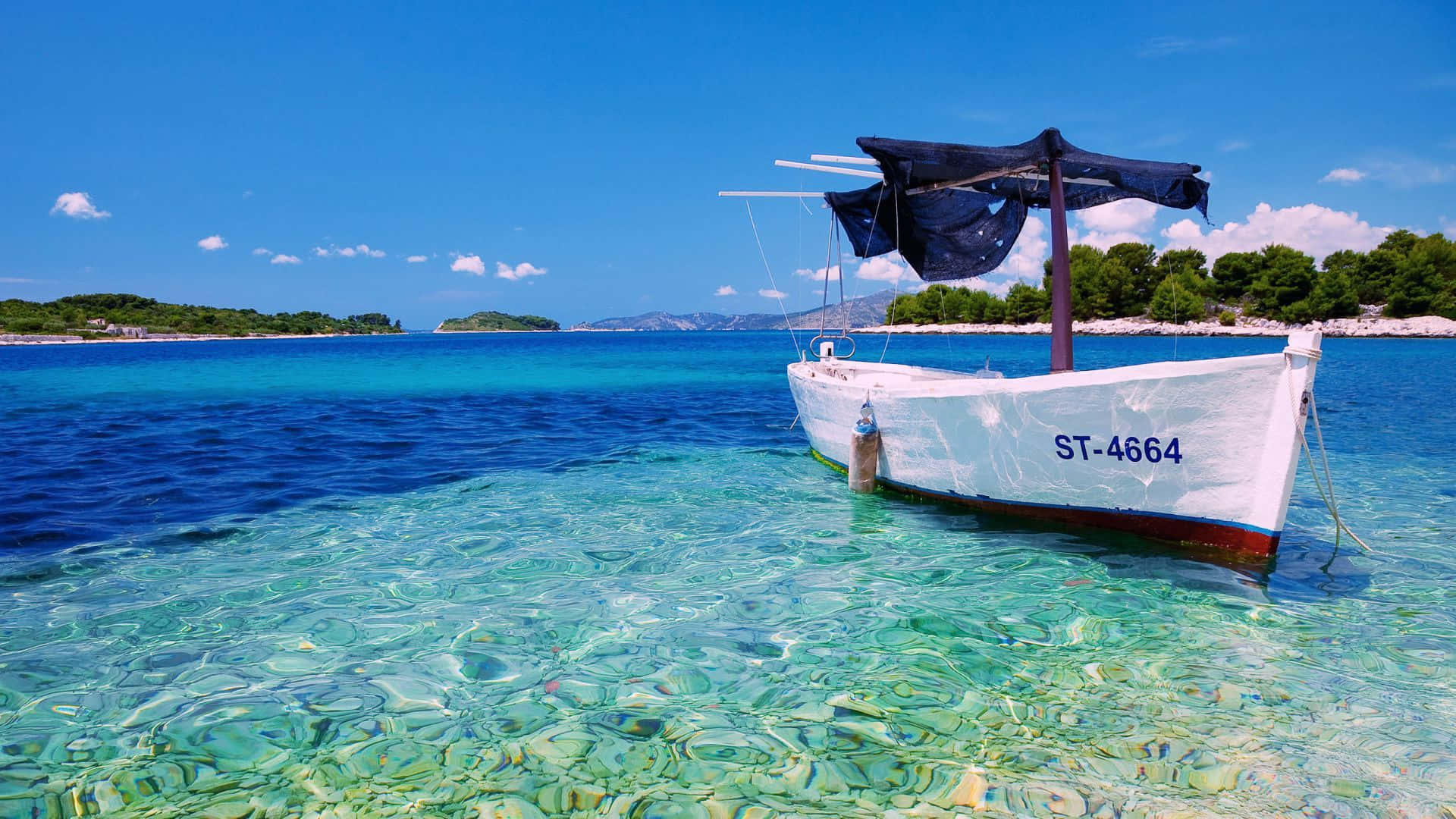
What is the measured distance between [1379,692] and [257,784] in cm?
628

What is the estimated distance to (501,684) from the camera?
4535mm

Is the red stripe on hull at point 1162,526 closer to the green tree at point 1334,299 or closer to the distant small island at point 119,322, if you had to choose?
the green tree at point 1334,299

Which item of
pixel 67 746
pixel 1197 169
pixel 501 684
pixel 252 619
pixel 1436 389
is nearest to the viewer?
pixel 67 746

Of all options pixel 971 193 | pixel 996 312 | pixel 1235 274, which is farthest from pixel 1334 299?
pixel 971 193

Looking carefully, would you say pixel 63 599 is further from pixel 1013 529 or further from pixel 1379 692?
pixel 1379 692

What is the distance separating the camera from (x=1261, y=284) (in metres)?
80.7

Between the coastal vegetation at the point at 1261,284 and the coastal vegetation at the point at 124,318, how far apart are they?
429 feet

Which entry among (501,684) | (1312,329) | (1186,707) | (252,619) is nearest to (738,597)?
(501,684)

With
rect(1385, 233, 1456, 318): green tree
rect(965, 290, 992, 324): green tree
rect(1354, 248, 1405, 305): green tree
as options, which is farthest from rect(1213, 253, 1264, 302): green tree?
rect(965, 290, 992, 324): green tree

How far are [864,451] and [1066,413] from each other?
3066 mm

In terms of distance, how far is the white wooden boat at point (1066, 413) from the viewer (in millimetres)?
6234

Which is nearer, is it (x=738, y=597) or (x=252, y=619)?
(x=252, y=619)

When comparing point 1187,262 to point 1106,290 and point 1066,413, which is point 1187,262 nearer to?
point 1106,290

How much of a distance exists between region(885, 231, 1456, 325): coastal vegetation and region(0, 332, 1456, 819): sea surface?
5015 centimetres
